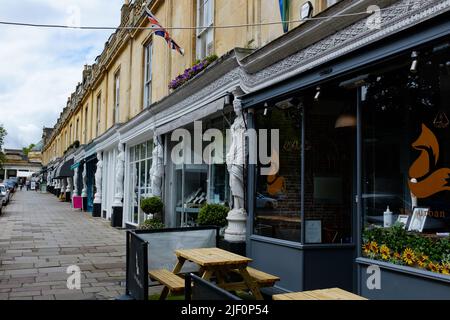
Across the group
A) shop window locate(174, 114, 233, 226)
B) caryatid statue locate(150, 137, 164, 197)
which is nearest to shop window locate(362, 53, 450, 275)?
shop window locate(174, 114, 233, 226)

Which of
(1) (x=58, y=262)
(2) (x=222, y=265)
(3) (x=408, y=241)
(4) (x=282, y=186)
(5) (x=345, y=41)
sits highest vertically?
(5) (x=345, y=41)

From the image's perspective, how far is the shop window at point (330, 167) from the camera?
6.70m

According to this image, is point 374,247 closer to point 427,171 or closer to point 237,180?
point 427,171

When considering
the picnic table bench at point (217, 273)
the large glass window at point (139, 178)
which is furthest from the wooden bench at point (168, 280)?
the large glass window at point (139, 178)

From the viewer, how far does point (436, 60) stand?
469cm

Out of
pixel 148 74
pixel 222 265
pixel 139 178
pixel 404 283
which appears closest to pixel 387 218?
pixel 404 283

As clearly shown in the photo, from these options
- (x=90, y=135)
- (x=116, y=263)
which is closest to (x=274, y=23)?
(x=116, y=263)

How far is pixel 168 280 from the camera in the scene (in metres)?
5.81

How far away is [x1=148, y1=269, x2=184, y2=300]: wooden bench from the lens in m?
5.45

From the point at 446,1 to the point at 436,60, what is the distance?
0.74m

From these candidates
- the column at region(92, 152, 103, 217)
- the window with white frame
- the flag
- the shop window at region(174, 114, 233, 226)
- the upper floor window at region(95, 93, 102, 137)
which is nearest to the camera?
the flag

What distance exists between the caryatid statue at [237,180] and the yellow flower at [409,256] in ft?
10.7

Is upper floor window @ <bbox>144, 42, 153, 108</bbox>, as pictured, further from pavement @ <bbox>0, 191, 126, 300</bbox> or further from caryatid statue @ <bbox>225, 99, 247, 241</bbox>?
caryatid statue @ <bbox>225, 99, 247, 241</bbox>

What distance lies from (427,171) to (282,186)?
8.79ft
